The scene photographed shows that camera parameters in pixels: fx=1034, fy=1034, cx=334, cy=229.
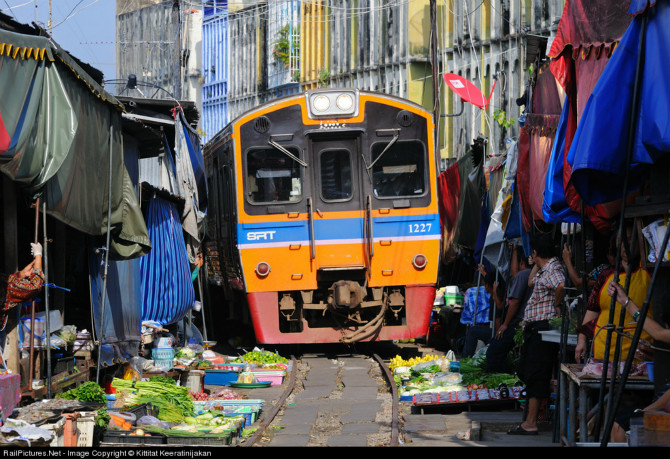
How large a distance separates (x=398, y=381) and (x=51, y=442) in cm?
615

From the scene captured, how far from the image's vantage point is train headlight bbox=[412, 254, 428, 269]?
1430 cm

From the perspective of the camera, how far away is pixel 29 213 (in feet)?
32.7

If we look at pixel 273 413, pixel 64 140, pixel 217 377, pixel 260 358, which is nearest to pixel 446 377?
pixel 273 413

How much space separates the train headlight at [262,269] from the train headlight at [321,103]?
89.1 inches

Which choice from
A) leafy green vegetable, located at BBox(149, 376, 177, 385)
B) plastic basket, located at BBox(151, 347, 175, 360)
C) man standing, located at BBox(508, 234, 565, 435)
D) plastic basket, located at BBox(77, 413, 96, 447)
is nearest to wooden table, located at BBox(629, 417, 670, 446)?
man standing, located at BBox(508, 234, 565, 435)

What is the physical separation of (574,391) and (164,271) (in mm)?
7439

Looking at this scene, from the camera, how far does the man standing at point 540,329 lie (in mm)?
8562

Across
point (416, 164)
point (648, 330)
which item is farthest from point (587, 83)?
point (416, 164)

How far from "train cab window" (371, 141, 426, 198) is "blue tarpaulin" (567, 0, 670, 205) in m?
8.59

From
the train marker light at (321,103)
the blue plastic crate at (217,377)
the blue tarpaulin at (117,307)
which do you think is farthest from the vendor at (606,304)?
the train marker light at (321,103)

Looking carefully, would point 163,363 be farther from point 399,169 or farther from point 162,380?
point 399,169
